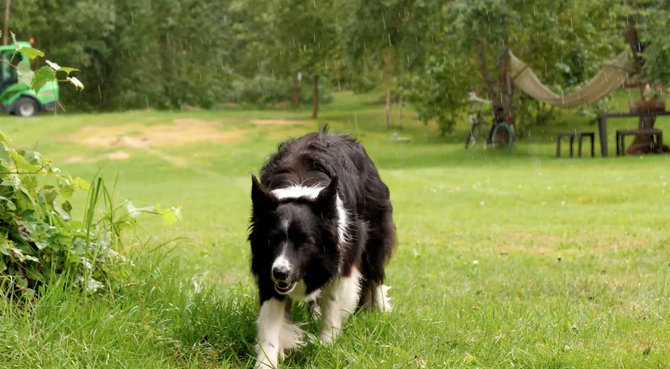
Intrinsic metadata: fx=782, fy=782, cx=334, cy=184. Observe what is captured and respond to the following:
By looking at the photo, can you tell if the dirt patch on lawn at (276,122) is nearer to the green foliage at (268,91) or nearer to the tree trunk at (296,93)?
the tree trunk at (296,93)

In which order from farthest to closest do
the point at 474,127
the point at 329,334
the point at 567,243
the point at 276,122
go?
the point at 276,122, the point at 474,127, the point at 567,243, the point at 329,334

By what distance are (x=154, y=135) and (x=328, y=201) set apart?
30546 millimetres

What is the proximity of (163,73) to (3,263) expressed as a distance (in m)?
49.6

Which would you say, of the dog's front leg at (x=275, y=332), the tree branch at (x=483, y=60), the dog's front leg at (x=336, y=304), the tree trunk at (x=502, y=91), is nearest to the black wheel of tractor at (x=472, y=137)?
the tree trunk at (x=502, y=91)

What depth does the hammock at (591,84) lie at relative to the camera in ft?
75.5

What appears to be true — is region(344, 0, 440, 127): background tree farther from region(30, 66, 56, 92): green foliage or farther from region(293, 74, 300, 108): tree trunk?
region(30, 66, 56, 92): green foliage

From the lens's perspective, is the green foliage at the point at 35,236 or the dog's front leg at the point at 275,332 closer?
the green foliage at the point at 35,236

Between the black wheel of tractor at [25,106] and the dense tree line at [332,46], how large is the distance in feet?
19.2

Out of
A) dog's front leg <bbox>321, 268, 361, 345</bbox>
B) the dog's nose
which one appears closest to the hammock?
dog's front leg <bbox>321, 268, 361, 345</bbox>

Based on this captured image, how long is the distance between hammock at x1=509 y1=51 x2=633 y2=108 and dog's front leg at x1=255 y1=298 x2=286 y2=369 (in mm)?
20565

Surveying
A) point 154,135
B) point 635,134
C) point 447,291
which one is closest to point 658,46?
point 635,134

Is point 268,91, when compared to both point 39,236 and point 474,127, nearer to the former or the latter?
point 474,127

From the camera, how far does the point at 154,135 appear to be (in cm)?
3378

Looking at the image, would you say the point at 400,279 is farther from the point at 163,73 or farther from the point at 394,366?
the point at 163,73
